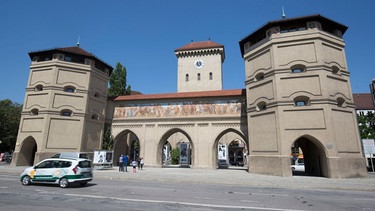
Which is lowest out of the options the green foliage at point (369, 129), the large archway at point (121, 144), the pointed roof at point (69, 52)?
the large archway at point (121, 144)

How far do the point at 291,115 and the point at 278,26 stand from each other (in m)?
9.13

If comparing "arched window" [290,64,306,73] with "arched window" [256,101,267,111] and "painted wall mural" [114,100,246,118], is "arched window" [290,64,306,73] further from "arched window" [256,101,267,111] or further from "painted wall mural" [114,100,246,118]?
"painted wall mural" [114,100,246,118]

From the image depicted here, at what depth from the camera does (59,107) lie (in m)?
25.3

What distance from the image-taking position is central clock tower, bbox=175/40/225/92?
46875 mm

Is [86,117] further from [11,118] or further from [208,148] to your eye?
[11,118]

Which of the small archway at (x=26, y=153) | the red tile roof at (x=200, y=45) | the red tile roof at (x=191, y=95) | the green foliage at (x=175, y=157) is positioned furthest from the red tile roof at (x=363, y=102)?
the small archway at (x=26, y=153)

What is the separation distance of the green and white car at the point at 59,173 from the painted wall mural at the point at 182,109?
17.4 meters

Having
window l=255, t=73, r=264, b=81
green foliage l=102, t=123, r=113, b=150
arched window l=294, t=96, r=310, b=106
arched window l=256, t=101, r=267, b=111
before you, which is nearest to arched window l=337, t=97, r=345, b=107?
arched window l=294, t=96, r=310, b=106

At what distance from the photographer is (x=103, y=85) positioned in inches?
1180

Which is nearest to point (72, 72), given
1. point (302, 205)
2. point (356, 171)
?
point (302, 205)

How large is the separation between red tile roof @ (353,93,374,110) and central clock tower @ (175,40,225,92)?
31875mm

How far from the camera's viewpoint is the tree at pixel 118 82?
3966 centimetres

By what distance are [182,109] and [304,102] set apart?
14536 mm

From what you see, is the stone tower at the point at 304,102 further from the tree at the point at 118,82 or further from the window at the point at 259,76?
the tree at the point at 118,82
